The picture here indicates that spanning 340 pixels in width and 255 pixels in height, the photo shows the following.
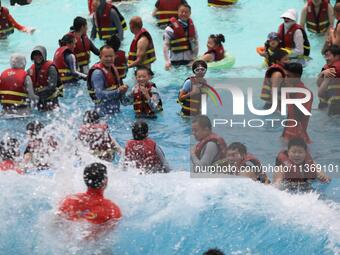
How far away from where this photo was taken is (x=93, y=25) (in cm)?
1562

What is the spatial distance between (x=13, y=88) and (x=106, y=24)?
9.99ft

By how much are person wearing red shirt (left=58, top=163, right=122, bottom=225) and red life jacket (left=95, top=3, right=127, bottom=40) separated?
21.9ft

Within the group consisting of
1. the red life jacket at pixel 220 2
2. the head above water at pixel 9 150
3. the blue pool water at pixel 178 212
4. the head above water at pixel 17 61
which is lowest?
the blue pool water at pixel 178 212

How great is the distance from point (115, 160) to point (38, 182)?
169cm

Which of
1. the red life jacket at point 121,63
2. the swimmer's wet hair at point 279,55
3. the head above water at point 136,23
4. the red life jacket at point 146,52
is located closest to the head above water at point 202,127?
the swimmer's wet hair at point 279,55

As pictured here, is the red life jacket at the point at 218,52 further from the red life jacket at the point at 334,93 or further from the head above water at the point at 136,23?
the red life jacket at the point at 334,93

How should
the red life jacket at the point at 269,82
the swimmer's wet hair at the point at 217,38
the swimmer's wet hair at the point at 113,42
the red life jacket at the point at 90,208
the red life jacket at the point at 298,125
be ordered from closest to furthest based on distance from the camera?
the red life jacket at the point at 90,208
the red life jacket at the point at 298,125
the red life jacket at the point at 269,82
the swimmer's wet hair at the point at 113,42
the swimmer's wet hair at the point at 217,38

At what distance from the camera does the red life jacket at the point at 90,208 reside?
8539mm

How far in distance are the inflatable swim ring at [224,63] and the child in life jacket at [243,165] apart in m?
3.82

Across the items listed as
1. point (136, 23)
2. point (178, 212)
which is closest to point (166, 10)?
point (136, 23)

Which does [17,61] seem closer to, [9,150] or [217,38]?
[9,150]

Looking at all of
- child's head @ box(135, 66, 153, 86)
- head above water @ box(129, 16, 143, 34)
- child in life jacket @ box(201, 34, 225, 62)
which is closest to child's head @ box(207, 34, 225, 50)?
child in life jacket @ box(201, 34, 225, 62)

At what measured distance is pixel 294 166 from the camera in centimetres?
1032

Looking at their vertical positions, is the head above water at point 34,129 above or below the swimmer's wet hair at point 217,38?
below
